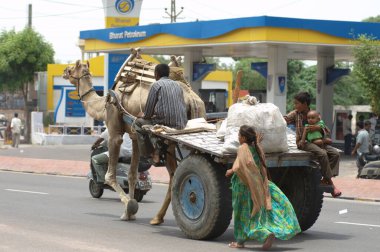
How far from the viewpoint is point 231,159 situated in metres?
10.6

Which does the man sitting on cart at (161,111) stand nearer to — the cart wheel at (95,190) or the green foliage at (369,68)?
the cart wheel at (95,190)

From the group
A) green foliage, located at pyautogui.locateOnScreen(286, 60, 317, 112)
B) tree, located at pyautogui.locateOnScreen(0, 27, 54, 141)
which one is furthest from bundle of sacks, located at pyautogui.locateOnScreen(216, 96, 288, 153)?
green foliage, located at pyautogui.locateOnScreen(286, 60, 317, 112)

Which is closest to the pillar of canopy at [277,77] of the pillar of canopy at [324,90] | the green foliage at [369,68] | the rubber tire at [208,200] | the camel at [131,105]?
the pillar of canopy at [324,90]

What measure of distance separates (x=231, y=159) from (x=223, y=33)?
21.6 metres

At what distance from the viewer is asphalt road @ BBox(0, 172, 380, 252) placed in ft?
35.7

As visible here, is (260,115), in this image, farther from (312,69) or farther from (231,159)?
(312,69)

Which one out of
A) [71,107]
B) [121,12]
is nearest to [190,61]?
[121,12]

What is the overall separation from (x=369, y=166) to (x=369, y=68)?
472cm

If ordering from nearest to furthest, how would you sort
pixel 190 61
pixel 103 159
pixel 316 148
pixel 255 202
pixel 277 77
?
pixel 255 202 < pixel 316 148 < pixel 103 159 < pixel 277 77 < pixel 190 61

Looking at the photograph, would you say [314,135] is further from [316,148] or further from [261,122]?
[261,122]

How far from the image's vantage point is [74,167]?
2738 cm

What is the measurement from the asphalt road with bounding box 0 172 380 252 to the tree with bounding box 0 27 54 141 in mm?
36783

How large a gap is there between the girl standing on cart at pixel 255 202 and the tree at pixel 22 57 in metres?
44.4

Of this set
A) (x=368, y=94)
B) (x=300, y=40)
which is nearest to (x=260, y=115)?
(x=368, y=94)
